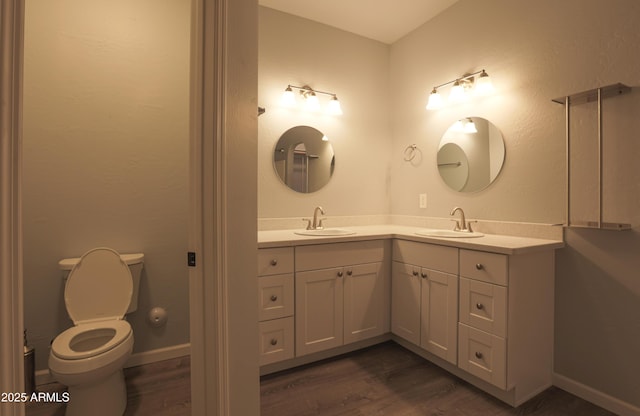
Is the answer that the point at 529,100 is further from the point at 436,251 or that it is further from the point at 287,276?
the point at 287,276

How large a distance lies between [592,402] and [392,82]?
2781mm

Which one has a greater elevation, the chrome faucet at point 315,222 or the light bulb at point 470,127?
the light bulb at point 470,127

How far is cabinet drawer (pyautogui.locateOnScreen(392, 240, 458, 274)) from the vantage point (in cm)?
182

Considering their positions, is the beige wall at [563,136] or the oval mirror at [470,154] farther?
the oval mirror at [470,154]

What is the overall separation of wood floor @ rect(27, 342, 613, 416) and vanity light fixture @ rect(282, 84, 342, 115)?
2.01 m

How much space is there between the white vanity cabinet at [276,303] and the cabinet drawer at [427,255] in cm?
82

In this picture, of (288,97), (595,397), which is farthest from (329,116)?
(595,397)

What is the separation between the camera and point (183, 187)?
2191 mm

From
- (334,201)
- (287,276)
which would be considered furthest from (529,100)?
(287,276)

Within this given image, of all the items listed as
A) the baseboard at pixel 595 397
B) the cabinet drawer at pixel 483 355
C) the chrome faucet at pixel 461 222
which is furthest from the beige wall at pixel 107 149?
the baseboard at pixel 595 397

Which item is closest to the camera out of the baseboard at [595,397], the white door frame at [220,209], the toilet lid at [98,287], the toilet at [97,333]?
the white door frame at [220,209]

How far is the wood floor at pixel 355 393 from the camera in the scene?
1.58m

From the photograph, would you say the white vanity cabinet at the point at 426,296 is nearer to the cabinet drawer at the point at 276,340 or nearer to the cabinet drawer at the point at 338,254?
the cabinet drawer at the point at 338,254

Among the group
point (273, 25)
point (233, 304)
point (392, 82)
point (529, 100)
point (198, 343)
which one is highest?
point (273, 25)
